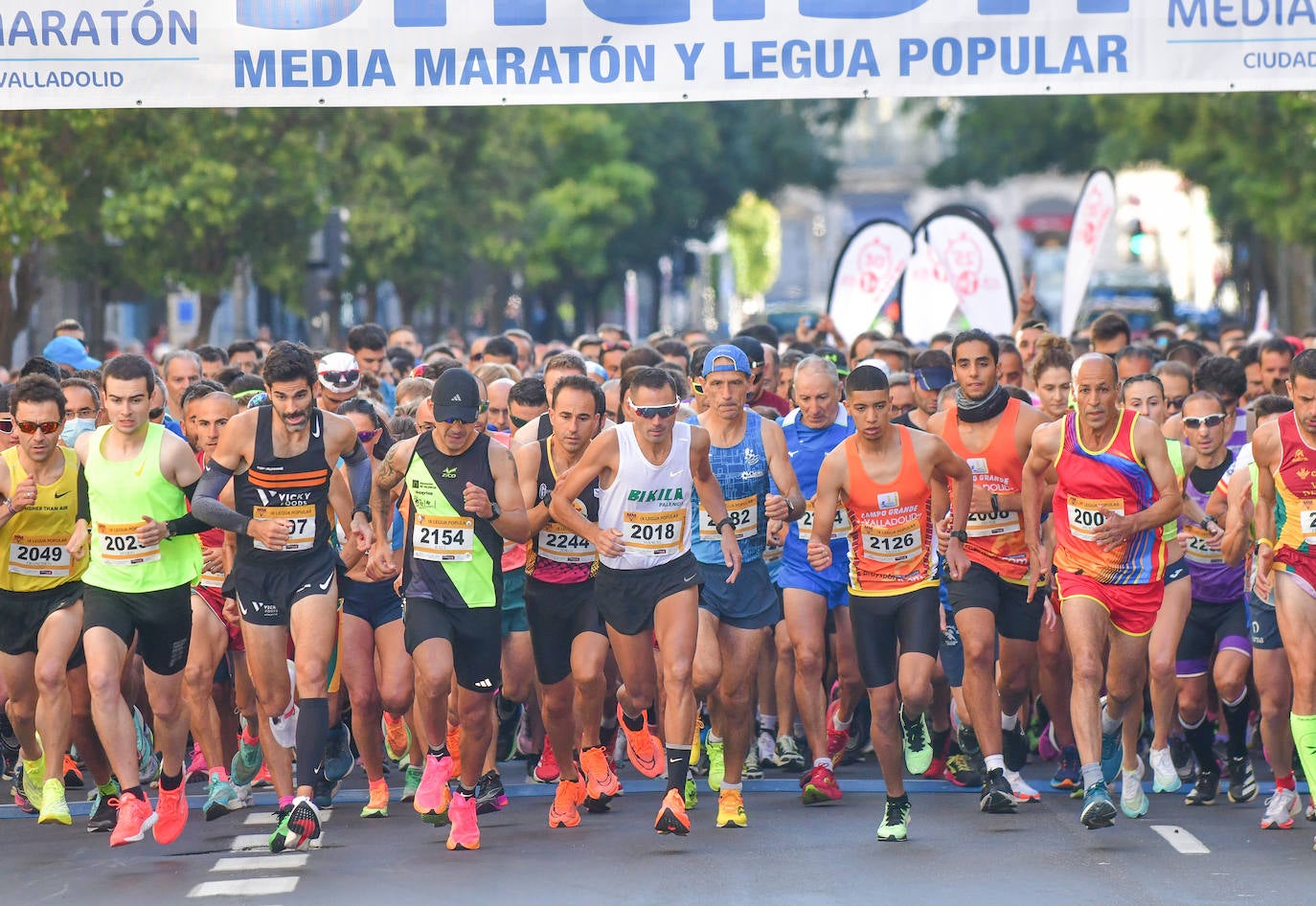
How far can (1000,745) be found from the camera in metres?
10.4

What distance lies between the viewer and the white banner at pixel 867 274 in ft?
70.6

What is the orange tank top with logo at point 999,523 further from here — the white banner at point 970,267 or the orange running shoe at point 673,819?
the white banner at point 970,267

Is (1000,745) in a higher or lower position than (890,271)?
lower

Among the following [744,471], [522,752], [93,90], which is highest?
[93,90]

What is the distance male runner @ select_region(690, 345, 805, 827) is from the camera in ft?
33.7

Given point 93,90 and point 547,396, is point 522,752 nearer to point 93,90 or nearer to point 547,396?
point 547,396

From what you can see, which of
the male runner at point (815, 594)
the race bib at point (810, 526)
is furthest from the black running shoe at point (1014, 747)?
the race bib at point (810, 526)

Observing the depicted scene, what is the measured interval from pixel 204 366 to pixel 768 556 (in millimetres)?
4908

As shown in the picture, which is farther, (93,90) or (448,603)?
(93,90)

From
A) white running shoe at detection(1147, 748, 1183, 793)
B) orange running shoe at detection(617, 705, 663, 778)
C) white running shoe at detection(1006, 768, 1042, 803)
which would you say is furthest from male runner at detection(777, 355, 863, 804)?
white running shoe at detection(1147, 748, 1183, 793)

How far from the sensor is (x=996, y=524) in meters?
10.8

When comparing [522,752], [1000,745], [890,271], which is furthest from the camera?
[890,271]

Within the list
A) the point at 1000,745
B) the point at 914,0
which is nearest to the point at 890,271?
the point at 914,0

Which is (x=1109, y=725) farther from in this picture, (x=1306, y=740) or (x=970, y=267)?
(x=970, y=267)
